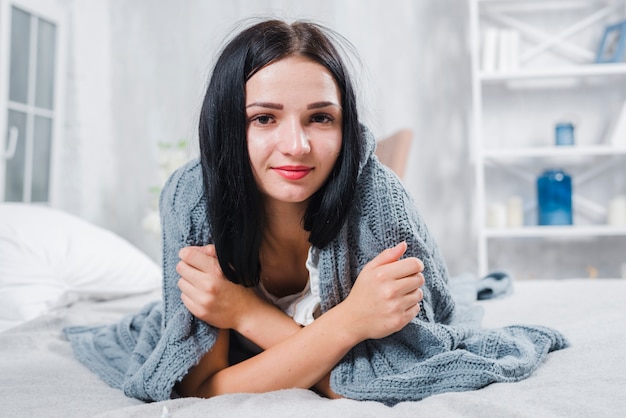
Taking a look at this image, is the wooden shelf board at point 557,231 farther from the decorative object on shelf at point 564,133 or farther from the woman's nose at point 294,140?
the woman's nose at point 294,140

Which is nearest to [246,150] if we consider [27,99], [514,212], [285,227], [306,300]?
[285,227]

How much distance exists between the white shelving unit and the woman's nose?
7.16 ft

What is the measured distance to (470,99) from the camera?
3107mm

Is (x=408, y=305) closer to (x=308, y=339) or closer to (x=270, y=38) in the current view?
(x=308, y=339)

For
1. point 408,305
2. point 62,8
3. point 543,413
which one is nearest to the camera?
point 543,413

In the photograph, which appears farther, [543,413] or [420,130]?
[420,130]

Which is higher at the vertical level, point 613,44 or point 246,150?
point 613,44

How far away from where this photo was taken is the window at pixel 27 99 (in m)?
2.48

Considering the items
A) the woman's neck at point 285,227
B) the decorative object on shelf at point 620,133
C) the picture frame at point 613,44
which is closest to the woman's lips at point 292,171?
the woman's neck at point 285,227

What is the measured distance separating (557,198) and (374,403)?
2.20m

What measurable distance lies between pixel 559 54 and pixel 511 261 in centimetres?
95

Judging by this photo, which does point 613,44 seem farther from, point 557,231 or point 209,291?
point 209,291

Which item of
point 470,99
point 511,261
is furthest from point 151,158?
point 511,261

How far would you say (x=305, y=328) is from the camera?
0.92 metres
